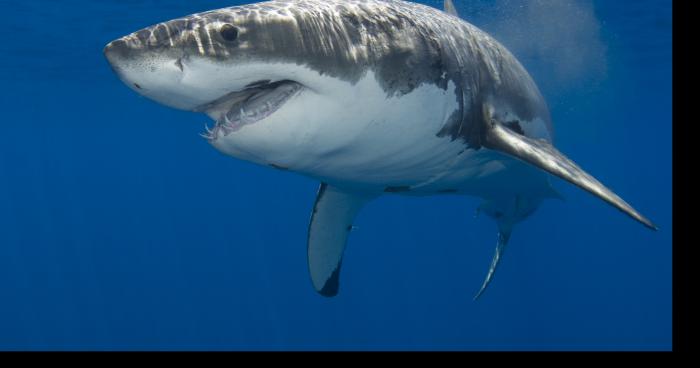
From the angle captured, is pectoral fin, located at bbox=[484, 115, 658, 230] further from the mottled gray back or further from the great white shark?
the mottled gray back

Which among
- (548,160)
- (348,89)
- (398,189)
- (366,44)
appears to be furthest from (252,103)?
(398,189)

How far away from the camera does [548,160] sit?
414cm

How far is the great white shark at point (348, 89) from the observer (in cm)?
276

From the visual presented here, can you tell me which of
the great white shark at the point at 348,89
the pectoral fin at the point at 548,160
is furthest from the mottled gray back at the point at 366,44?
the pectoral fin at the point at 548,160

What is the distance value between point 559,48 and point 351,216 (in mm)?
23179

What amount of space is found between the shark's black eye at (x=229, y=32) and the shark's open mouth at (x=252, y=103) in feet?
0.90

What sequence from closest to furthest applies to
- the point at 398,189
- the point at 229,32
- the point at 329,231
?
the point at 229,32 → the point at 398,189 → the point at 329,231

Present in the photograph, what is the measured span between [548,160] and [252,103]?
2.29 meters

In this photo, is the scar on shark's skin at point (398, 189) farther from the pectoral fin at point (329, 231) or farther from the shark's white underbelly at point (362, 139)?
the pectoral fin at point (329, 231)

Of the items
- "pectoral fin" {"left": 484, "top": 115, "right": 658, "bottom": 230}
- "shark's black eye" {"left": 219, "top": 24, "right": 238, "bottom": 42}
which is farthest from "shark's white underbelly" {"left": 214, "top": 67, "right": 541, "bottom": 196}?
"shark's black eye" {"left": 219, "top": 24, "right": 238, "bottom": 42}

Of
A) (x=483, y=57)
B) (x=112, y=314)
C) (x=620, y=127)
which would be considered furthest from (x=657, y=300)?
(x=483, y=57)

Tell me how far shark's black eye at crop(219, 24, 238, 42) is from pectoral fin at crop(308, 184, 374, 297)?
140 inches

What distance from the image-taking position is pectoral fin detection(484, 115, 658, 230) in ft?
12.1

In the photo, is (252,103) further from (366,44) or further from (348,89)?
(366,44)
